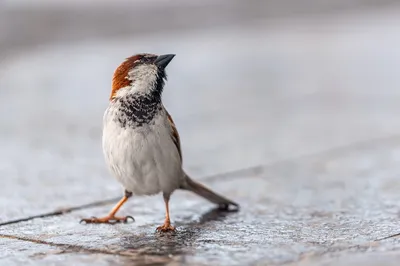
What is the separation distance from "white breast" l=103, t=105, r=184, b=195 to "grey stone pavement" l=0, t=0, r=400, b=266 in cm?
28

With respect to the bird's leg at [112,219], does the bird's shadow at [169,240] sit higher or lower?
lower

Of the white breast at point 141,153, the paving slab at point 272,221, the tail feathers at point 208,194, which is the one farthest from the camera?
the tail feathers at point 208,194

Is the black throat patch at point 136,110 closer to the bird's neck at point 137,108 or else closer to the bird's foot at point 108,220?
the bird's neck at point 137,108

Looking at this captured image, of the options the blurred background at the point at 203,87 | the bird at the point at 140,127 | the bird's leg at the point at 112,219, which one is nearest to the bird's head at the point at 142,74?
the bird at the point at 140,127

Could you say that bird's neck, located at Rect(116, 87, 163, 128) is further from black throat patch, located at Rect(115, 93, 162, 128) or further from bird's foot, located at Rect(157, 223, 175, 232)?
bird's foot, located at Rect(157, 223, 175, 232)

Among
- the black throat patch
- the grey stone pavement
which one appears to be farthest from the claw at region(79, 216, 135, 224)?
the black throat patch

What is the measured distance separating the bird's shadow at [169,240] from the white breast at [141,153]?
30 cm

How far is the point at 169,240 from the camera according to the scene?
15.0 ft

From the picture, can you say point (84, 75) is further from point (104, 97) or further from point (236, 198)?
point (236, 198)

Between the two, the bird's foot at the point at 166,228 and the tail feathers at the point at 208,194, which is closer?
the bird's foot at the point at 166,228

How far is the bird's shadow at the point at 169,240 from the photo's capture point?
14.1ft

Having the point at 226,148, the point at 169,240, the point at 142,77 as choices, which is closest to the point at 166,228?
the point at 169,240

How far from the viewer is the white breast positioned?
479 centimetres

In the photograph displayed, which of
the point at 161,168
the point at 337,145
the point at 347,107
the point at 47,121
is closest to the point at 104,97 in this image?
the point at 47,121
